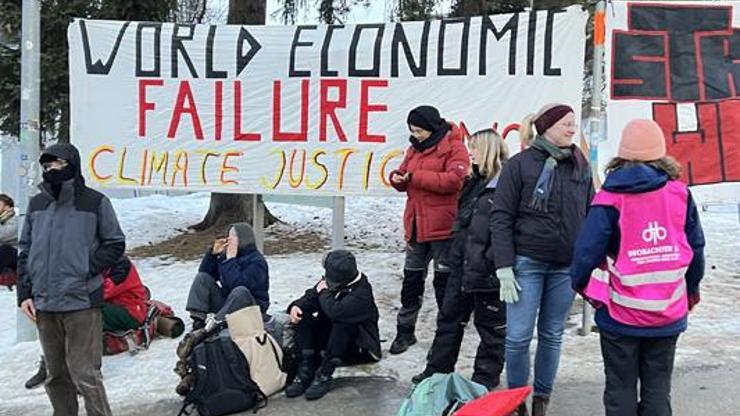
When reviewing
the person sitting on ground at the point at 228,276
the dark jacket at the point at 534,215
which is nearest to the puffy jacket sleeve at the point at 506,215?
the dark jacket at the point at 534,215

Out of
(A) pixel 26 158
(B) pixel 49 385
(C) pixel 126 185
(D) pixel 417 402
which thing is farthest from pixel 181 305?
(D) pixel 417 402

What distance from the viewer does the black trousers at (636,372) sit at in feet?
11.4

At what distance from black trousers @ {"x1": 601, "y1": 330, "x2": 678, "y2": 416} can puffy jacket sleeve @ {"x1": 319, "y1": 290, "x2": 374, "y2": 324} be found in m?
1.88

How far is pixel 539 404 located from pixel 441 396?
70 cm

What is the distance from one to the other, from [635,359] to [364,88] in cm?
383

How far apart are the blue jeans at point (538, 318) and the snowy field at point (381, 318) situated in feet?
3.30

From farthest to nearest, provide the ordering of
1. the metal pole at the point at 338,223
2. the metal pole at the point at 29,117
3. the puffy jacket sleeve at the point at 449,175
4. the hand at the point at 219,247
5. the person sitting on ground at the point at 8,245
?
the person sitting on ground at the point at 8,245 < the metal pole at the point at 338,223 < the metal pole at the point at 29,117 < the hand at the point at 219,247 < the puffy jacket sleeve at the point at 449,175

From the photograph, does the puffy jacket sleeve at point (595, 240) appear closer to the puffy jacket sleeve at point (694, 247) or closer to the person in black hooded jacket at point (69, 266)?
the puffy jacket sleeve at point (694, 247)

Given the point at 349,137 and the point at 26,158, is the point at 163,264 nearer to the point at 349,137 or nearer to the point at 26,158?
the point at 26,158

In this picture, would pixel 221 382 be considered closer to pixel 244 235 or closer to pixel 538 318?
pixel 244 235

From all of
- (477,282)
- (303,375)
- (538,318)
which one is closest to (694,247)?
(538,318)

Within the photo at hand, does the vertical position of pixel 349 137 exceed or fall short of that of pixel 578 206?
it exceeds it

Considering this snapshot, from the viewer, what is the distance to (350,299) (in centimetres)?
498

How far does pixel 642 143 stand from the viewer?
135 inches
